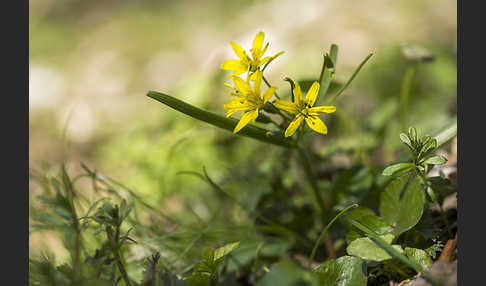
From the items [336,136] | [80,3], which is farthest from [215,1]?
[336,136]

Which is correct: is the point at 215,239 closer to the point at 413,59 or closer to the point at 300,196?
the point at 300,196

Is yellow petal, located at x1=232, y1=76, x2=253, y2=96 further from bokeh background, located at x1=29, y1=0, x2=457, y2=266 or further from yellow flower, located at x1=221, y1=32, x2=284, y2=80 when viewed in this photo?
bokeh background, located at x1=29, y1=0, x2=457, y2=266

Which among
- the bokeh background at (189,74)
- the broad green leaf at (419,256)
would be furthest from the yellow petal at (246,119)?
the bokeh background at (189,74)

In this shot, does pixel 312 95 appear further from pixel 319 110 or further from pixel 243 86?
pixel 243 86

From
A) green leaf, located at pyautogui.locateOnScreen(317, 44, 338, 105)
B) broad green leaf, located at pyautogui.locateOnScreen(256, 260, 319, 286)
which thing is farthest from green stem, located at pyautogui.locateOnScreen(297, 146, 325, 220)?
broad green leaf, located at pyautogui.locateOnScreen(256, 260, 319, 286)

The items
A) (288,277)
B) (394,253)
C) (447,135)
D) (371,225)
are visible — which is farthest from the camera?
(447,135)

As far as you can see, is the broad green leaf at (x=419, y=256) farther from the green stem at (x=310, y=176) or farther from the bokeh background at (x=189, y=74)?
the bokeh background at (x=189, y=74)

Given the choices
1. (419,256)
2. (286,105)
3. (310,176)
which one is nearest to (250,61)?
(286,105)
